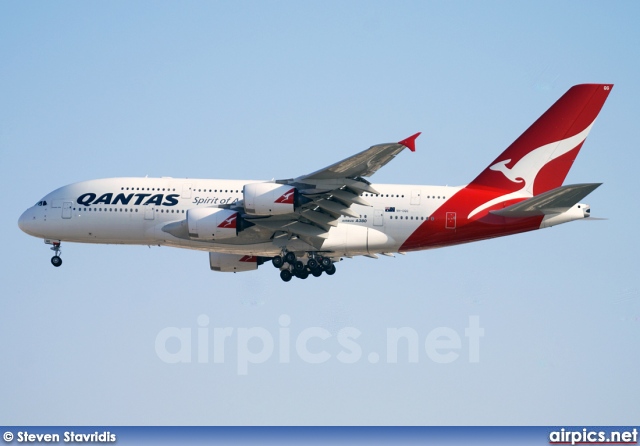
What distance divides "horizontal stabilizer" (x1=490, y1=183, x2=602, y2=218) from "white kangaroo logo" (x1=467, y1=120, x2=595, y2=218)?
1.83m

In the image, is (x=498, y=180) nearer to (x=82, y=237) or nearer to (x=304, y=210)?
(x=304, y=210)

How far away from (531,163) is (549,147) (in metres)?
1.23

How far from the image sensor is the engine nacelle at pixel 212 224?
177 ft

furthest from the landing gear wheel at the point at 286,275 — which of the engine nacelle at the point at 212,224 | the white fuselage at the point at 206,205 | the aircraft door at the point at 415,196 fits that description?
the aircraft door at the point at 415,196

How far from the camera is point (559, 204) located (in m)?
54.0

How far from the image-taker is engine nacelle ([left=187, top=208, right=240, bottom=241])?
177 ft

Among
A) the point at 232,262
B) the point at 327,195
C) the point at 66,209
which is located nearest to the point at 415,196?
the point at 327,195

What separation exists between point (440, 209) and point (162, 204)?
40.8 feet

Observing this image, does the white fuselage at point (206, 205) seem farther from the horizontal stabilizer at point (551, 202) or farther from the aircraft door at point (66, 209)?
the horizontal stabilizer at point (551, 202)

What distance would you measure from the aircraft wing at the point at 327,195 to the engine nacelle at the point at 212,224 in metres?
0.94

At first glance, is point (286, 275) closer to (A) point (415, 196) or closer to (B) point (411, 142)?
(A) point (415, 196)

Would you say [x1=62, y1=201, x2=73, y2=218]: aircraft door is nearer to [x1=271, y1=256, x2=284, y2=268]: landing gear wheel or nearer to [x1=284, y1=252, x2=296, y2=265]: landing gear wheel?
[x1=271, y1=256, x2=284, y2=268]: landing gear wheel

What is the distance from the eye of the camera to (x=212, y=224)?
54000 millimetres

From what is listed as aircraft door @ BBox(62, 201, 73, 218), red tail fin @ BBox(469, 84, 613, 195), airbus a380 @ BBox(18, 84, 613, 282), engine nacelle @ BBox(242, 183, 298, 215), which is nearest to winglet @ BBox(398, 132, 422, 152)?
airbus a380 @ BBox(18, 84, 613, 282)
